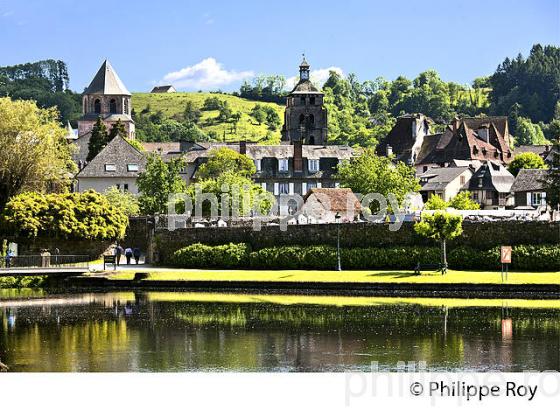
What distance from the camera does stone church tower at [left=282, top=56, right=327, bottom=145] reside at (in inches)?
5812

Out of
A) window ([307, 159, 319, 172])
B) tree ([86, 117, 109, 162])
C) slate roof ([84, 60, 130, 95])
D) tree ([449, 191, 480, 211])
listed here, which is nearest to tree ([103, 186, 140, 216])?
window ([307, 159, 319, 172])

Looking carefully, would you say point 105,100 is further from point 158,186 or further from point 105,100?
point 158,186

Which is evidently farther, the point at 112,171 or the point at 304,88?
the point at 304,88

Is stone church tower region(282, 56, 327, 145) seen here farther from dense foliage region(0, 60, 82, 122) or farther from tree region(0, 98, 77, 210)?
tree region(0, 98, 77, 210)

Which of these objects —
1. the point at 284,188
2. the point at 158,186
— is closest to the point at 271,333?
the point at 158,186

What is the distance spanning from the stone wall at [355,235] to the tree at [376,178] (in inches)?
983

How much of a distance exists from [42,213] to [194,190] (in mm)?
18506

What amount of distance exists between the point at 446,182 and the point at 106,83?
67472 mm

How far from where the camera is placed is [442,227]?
5766cm

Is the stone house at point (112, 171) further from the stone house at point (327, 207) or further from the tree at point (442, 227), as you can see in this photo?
the tree at point (442, 227)

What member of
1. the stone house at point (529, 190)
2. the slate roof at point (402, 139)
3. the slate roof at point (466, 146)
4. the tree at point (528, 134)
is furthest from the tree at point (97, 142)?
the tree at point (528, 134)

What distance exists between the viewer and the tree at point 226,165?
319ft

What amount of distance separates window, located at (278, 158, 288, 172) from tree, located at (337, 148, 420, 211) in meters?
12.5
